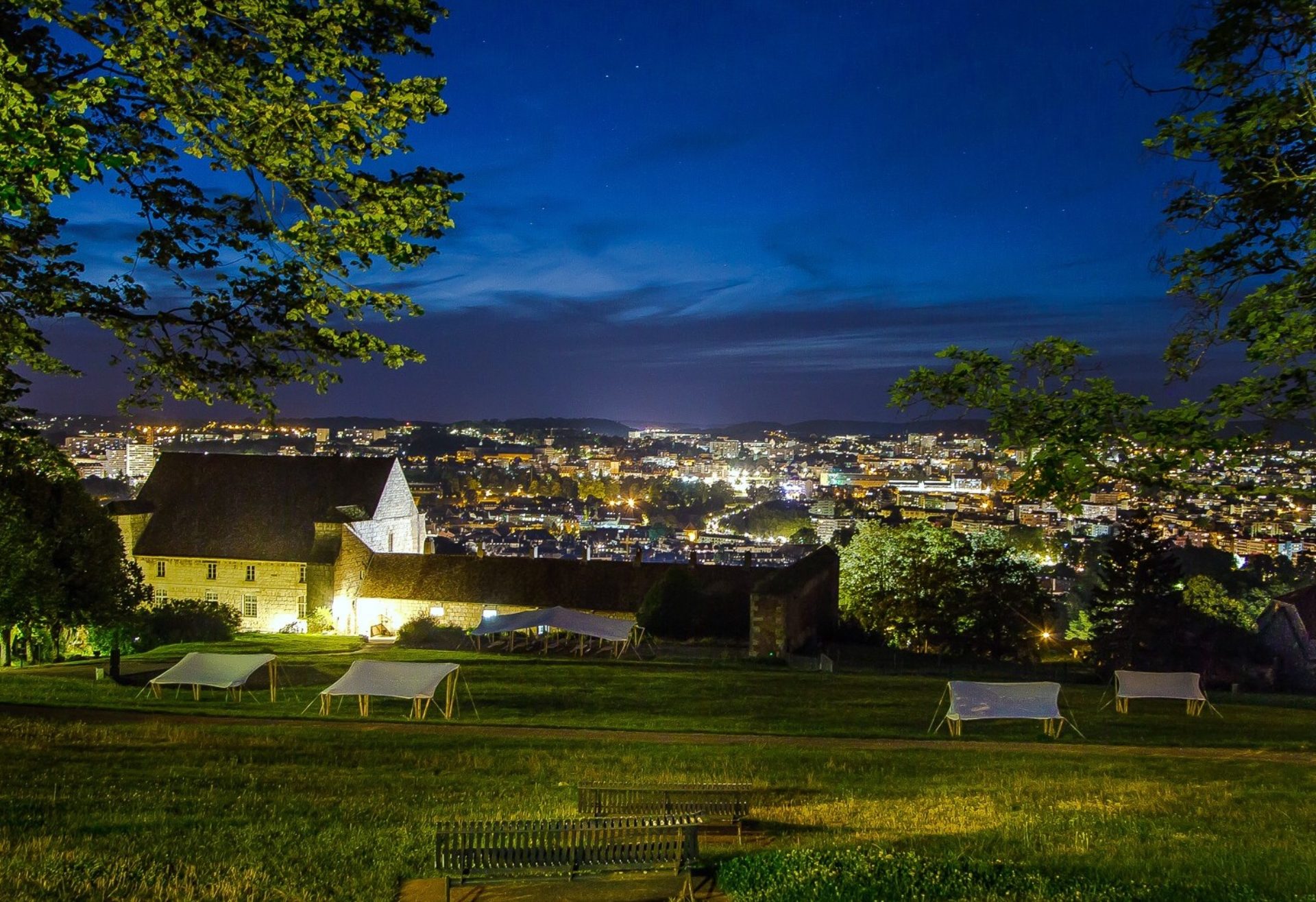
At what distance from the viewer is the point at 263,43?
29.5 feet

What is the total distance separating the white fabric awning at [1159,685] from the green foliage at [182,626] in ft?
107

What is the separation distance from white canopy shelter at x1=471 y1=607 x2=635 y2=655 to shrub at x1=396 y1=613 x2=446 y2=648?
19.6 ft

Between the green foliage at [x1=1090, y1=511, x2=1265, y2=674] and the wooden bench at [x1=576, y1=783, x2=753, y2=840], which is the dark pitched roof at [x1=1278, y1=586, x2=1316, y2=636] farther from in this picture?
the wooden bench at [x1=576, y1=783, x2=753, y2=840]

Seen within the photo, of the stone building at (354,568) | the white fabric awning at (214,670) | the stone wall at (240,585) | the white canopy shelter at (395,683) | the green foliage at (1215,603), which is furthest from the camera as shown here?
the green foliage at (1215,603)

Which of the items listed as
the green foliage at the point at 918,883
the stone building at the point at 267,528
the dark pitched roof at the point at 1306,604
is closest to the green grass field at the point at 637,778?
the green foliage at the point at 918,883

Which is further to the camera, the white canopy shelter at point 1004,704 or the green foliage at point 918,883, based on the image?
the white canopy shelter at point 1004,704

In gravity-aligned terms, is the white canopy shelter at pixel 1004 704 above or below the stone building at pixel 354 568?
below

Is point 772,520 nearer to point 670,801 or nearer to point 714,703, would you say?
point 714,703

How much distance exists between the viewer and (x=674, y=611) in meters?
39.6

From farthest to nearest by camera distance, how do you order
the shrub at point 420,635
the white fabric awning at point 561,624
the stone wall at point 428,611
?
the stone wall at point 428,611
the shrub at point 420,635
the white fabric awning at point 561,624

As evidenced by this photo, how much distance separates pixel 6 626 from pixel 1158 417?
33548 millimetres

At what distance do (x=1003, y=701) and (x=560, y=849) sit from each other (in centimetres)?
1418

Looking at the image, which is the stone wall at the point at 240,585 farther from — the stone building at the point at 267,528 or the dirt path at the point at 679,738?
the dirt path at the point at 679,738

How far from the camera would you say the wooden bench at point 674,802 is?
9.70 meters
